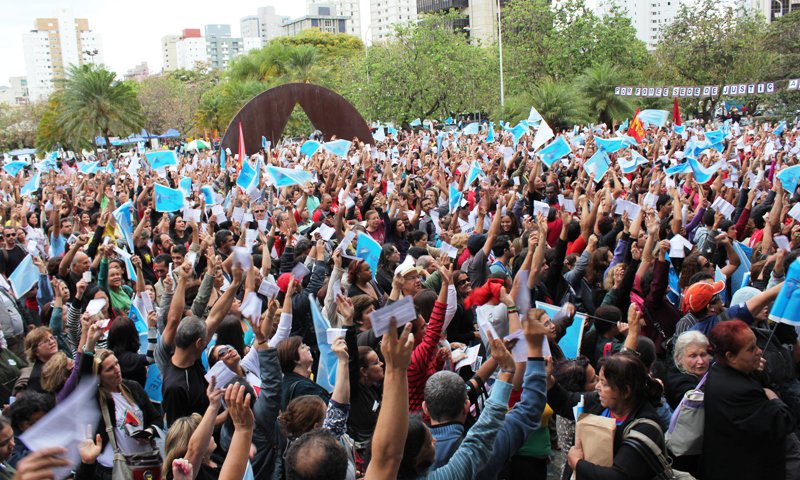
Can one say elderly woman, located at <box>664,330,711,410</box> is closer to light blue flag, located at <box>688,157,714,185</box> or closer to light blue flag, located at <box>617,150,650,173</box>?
light blue flag, located at <box>688,157,714,185</box>

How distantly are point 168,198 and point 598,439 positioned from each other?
8.43 meters

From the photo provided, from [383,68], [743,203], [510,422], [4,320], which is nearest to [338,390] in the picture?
[510,422]

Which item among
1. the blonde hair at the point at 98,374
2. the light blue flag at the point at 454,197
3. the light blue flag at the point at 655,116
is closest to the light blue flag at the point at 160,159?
the light blue flag at the point at 454,197

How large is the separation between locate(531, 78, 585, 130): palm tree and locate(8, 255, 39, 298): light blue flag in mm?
27393

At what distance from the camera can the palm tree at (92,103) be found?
3944cm

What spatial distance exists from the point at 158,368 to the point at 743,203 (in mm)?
9118

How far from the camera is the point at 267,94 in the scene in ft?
83.7

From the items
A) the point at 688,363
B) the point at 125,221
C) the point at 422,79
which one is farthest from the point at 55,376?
the point at 422,79

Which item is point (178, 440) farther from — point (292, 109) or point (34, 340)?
point (292, 109)

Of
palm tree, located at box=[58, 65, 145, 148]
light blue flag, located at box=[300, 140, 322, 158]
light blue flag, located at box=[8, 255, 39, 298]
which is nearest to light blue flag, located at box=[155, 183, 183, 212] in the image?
light blue flag, located at box=[8, 255, 39, 298]

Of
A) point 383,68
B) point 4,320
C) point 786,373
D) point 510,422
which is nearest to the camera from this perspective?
point 510,422

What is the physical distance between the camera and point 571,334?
5.58 m

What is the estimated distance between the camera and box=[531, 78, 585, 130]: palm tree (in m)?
32.9

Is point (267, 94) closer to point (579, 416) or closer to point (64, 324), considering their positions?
point (64, 324)
